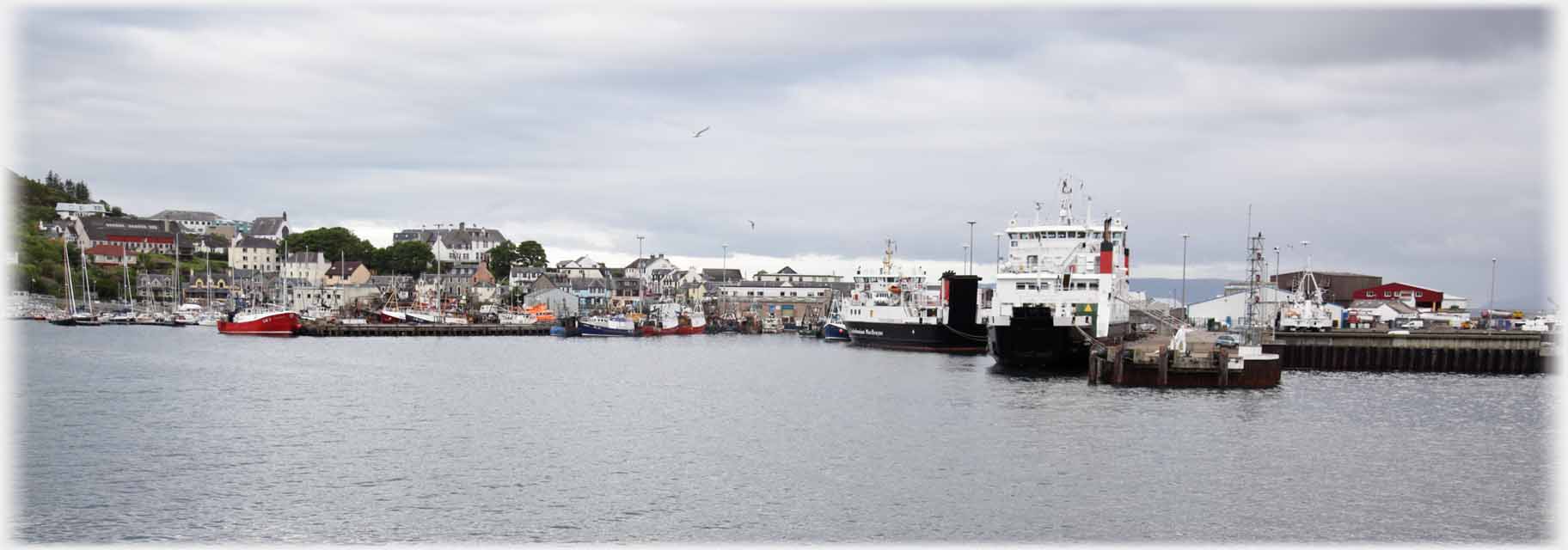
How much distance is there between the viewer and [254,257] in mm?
165500

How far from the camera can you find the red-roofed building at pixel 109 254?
151875 mm

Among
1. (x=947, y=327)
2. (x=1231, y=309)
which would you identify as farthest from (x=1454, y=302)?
(x=947, y=327)

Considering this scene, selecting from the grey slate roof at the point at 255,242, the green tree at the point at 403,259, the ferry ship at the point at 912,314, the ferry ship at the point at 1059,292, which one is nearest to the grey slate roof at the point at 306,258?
the green tree at the point at 403,259

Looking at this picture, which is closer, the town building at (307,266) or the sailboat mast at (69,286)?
the sailboat mast at (69,286)

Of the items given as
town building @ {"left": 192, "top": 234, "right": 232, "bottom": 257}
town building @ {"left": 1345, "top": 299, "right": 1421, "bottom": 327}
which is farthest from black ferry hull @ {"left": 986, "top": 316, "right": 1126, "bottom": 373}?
town building @ {"left": 192, "top": 234, "right": 232, "bottom": 257}

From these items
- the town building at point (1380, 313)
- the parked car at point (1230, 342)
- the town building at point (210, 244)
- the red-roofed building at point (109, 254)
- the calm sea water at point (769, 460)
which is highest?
the town building at point (210, 244)

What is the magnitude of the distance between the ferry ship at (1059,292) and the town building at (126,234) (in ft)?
436

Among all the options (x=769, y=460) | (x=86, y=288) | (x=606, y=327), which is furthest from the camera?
(x=86, y=288)

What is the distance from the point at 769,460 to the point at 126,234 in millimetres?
158108

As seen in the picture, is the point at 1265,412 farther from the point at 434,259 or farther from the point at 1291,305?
the point at 434,259

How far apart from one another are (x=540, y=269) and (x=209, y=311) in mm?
41278

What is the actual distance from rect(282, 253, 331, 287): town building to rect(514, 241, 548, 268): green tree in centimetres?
2430

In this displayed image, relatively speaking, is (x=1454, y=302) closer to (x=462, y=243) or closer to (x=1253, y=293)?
(x=1253, y=293)

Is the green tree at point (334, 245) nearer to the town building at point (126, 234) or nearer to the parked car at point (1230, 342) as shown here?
the town building at point (126, 234)
